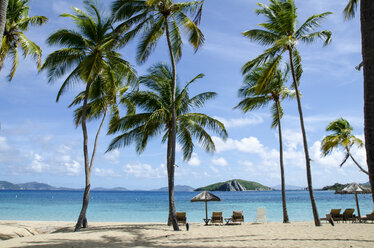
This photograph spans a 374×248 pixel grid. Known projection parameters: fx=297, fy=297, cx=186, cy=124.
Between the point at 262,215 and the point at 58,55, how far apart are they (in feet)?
41.4

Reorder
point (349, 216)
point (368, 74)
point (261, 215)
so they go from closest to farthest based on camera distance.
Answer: point (368, 74), point (349, 216), point (261, 215)

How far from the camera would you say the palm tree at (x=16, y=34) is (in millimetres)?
11297

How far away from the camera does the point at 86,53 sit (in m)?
12.1

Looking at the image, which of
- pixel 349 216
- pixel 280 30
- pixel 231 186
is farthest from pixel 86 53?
pixel 231 186

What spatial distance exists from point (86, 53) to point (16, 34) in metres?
2.69

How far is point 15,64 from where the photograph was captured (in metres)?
12.3

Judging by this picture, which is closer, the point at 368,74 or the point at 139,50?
the point at 368,74

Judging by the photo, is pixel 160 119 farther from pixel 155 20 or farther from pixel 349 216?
pixel 349 216

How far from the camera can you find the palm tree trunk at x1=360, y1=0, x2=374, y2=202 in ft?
13.0

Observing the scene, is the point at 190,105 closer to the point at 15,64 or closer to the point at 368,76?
the point at 15,64

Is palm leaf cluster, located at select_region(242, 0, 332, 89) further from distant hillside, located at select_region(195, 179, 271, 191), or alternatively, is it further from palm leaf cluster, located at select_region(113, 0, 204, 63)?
distant hillside, located at select_region(195, 179, 271, 191)

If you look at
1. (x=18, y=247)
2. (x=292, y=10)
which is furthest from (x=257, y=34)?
(x=18, y=247)

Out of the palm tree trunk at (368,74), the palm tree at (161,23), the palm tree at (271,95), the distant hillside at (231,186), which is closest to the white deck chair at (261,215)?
the palm tree at (271,95)

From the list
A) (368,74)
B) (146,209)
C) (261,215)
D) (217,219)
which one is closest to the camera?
(368,74)
